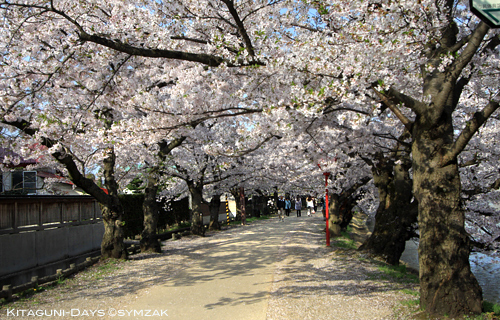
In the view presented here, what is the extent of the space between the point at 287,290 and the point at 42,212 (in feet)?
23.8

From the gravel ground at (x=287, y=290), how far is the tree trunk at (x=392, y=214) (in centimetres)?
86

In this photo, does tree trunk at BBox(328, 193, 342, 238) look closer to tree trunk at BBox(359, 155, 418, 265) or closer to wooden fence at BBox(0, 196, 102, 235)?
tree trunk at BBox(359, 155, 418, 265)

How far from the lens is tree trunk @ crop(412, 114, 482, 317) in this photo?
516 centimetres

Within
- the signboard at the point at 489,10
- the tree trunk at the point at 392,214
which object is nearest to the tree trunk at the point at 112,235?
the tree trunk at the point at 392,214

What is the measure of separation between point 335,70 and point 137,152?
30.3 ft

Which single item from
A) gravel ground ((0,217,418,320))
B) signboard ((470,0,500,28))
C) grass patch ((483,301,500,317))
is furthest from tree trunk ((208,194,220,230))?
signboard ((470,0,500,28))

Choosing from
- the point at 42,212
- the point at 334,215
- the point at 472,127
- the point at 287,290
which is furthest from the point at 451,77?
the point at 334,215

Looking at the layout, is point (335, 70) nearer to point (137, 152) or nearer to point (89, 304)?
point (89, 304)

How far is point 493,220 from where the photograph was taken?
1216cm

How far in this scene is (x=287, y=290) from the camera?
7129mm

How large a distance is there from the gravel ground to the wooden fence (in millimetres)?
1907

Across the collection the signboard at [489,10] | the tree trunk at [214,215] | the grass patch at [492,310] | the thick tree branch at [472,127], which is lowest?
the grass patch at [492,310]

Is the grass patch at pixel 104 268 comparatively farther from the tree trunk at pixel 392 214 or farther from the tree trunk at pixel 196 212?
the tree trunk at pixel 196 212

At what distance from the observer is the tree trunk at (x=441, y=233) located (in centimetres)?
516
